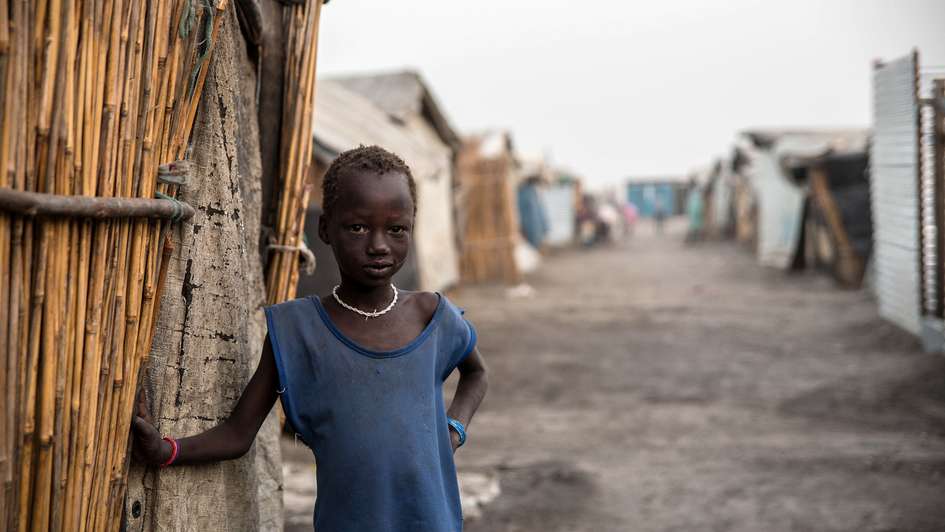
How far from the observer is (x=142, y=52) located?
1.46m

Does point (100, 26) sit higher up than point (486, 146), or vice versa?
point (486, 146)

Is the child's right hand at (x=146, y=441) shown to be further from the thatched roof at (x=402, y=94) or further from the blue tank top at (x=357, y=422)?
the thatched roof at (x=402, y=94)

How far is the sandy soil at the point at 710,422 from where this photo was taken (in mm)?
3945

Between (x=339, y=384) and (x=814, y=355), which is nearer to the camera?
(x=339, y=384)

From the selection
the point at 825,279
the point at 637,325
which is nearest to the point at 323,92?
the point at 637,325

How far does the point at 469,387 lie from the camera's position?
6.52 feet

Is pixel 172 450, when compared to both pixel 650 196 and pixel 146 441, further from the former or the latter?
pixel 650 196

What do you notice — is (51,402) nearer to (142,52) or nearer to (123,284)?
(123,284)

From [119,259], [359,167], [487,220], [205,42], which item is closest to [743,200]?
[487,220]

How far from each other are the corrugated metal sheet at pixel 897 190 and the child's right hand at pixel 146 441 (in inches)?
280

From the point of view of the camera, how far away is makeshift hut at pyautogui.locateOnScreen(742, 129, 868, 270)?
16031mm

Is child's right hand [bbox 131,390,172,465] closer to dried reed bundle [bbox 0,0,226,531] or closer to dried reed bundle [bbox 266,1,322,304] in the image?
dried reed bundle [bbox 0,0,226,531]

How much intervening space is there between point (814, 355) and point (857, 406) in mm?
1997

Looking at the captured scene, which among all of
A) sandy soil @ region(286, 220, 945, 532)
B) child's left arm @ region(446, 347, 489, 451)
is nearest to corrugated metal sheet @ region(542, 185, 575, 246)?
sandy soil @ region(286, 220, 945, 532)
